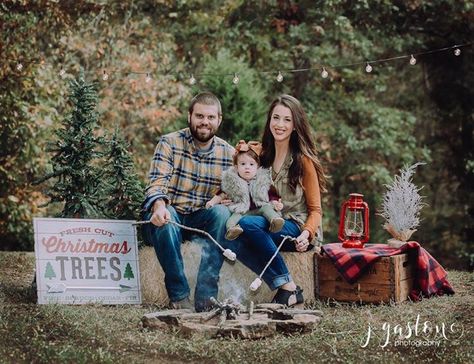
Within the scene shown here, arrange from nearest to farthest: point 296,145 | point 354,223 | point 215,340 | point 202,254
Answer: point 215,340
point 202,254
point 296,145
point 354,223

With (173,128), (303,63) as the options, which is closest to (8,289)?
(173,128)

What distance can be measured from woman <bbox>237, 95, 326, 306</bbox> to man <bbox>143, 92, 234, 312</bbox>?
240 mm

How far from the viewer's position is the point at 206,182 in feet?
17.8

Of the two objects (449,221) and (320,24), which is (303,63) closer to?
(320,24)

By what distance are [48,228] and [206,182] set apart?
3.71 feet

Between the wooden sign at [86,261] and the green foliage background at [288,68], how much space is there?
11.3ft

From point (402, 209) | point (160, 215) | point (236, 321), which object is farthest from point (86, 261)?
point (402, 209)

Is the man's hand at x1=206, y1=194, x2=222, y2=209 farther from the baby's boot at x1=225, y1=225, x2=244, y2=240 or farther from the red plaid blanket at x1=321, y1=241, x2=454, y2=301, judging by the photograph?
the red plaid blanket at x1=321, y1=241, x2=454, y2=301

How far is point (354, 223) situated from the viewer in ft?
18.7

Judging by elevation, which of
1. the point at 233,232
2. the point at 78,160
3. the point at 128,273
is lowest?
the point at 128,273

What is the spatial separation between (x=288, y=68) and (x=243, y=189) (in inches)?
224

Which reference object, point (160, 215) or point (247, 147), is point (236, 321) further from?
point (247, 147)

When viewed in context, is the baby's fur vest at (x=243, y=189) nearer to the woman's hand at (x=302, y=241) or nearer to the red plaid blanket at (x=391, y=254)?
the woman's hand at (x=302, y=241)

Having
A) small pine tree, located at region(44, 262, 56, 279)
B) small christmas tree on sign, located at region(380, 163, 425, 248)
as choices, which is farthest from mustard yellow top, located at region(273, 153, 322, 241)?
small pine tree, located at region(44, 262, 56, 279)
